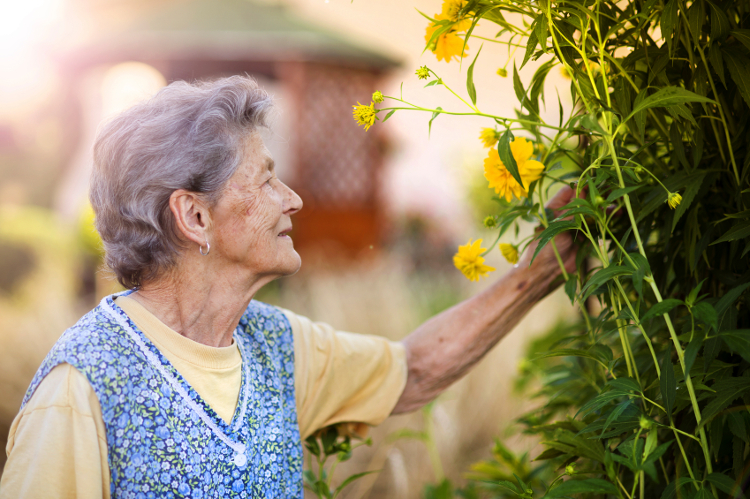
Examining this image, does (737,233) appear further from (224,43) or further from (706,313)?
(224,43)

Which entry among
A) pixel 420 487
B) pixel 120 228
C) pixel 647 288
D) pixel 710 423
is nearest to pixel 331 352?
pixel 120 228

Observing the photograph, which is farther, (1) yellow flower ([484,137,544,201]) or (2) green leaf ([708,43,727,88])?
(1) yellow flower ([484,137,544,201])

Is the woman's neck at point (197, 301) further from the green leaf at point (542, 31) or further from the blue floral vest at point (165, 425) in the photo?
the green leaf at point (542, 31)

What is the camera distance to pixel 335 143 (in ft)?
28.1

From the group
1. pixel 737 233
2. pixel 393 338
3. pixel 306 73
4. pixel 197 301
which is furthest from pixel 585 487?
pixel 306 73

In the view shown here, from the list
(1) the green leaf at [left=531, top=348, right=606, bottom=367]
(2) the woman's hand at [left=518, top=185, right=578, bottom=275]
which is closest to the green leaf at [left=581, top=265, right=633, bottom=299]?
(1) the green leaf at [left=531, top=348, right=606, bottom=367]

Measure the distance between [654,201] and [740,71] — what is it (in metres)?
0.23

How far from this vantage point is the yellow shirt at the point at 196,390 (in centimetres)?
101

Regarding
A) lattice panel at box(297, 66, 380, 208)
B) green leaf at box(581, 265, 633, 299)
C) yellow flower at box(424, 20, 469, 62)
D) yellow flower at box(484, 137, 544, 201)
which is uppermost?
lattice panel at box(297, 66, 380, 208)

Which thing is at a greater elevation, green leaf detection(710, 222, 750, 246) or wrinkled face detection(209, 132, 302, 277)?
wrinkled face detection(209, 132, 302, 277)

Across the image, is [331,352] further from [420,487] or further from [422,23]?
[422,23]

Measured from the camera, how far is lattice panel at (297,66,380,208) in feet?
27.4

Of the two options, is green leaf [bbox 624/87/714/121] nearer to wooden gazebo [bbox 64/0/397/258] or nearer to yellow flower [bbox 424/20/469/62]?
yellow flower [bbox 424/20/469/62]

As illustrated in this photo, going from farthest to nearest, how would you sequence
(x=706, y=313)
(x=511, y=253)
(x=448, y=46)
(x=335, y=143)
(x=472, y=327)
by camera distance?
(x=335, y=143), (x=472, y=327), (x=511, y=253), (x=448, y=46), (x=706, y=313)
